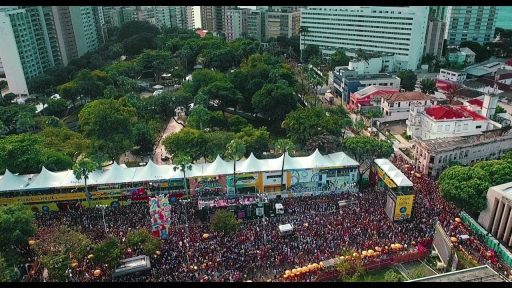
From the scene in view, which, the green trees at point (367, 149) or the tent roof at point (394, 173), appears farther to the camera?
the green trees at point (367, 149)

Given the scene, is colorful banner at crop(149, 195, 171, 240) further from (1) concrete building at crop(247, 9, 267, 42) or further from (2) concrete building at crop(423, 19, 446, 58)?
(1) concrete building at crop(247, 9, 267, 42)

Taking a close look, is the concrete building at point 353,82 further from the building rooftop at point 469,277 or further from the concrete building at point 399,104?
the building rooftop at point 469,277

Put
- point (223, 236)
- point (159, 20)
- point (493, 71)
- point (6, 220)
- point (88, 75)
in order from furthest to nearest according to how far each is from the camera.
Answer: point (159, 20), point (493, 71), point (88, 75), point (223, 236), point (6, 220)

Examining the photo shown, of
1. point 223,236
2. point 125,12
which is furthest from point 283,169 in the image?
point 125,12

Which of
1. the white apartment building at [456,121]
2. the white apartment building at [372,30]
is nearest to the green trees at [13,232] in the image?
the white apartment building at [456,121]

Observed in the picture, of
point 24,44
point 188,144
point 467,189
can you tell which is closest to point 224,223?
point 188,144

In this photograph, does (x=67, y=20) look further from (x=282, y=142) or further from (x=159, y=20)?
(x=282, y=142)

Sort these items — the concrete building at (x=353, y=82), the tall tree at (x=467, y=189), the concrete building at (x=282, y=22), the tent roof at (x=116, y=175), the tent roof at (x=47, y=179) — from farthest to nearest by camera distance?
the concrete building at (x=282, y=22), the concrete building at (x=353, y=82), the tent roof at (x=116, y=175), the tent roof at (x=47, y=179), the tall tree at (x=467, y=189)
